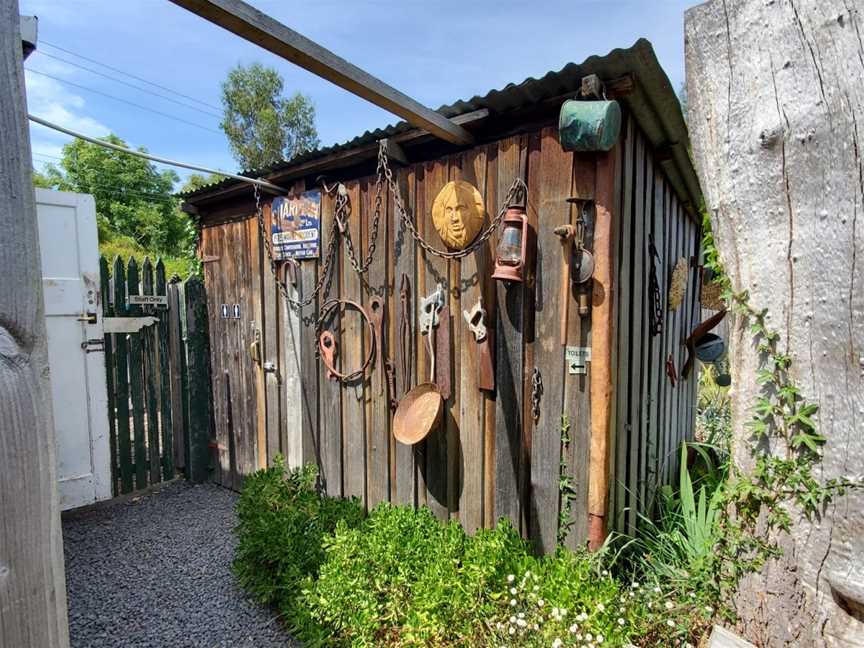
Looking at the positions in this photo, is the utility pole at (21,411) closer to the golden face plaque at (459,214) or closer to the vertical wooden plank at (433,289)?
the golden face plaque at (459,214)

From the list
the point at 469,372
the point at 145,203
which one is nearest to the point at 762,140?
the point at 469,372

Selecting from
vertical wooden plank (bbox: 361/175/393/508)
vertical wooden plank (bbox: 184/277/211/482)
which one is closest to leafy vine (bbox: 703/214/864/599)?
vertical wooden plank (bbox: 361/175/393/508)

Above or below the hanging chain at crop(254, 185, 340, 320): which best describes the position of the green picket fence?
below

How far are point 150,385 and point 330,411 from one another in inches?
85.3

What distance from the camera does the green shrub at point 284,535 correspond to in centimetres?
257

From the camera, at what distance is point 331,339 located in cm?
335

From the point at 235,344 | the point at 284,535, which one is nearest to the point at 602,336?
the point at 284,535

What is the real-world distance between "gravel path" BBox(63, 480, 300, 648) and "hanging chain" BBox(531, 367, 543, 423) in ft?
5.93

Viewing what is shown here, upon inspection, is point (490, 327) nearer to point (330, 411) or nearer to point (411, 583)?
point (411, 583)

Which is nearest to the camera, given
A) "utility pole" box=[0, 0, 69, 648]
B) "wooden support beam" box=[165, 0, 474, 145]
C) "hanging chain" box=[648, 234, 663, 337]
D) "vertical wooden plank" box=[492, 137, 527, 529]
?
"utility pole" box=[0, 0, 69, 648]

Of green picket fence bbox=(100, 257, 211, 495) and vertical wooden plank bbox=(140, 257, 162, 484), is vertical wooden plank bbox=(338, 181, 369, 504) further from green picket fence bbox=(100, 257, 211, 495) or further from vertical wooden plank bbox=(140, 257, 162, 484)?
vertical wooden plank bbox=(140, 257, 162, 484)

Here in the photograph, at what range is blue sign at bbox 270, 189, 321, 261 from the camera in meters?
3.42

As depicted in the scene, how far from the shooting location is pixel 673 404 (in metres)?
3.60

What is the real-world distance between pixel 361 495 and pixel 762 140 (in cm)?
303
